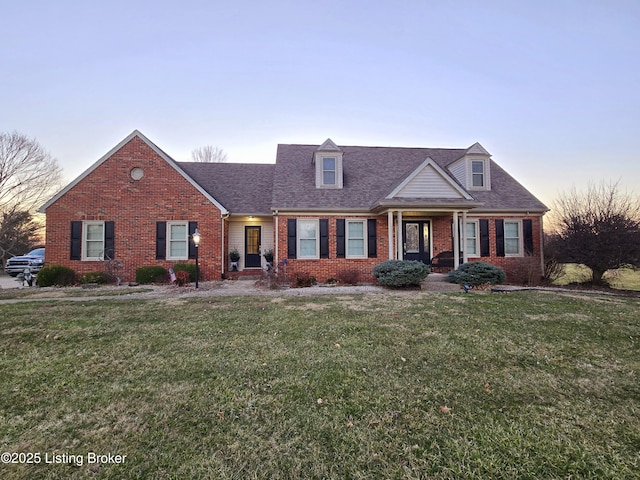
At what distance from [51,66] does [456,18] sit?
17.4 meters

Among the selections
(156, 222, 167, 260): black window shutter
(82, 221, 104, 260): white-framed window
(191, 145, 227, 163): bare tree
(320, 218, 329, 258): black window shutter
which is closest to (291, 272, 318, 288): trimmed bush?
(320, 218, 329, 258): black window shutter

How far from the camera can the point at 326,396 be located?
2934mm

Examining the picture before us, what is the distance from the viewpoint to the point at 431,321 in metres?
5.61

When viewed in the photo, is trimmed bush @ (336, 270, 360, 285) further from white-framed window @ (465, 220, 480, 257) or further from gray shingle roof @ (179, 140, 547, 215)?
white-framed window @ (465, 220, 480, 257)

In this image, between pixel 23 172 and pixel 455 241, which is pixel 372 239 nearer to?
pixel 455 241

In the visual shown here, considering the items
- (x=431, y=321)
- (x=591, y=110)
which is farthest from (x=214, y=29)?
(x=591, y=110)

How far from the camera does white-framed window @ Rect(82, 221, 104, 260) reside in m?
12.0

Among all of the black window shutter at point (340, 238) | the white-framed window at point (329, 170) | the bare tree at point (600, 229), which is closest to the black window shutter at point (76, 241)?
the white-framed window at point (329, 170)

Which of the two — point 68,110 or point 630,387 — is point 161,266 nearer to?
point 68,110

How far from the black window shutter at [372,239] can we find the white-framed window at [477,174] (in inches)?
230

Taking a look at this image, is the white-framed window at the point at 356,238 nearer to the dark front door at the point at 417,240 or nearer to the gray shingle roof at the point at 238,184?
the dark front door at the point at 417,240

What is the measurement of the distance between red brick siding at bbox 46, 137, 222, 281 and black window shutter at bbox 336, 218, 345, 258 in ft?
17.4

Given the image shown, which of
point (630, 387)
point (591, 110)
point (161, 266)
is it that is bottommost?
point (630, 387)

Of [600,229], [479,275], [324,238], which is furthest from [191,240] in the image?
[600,229]
